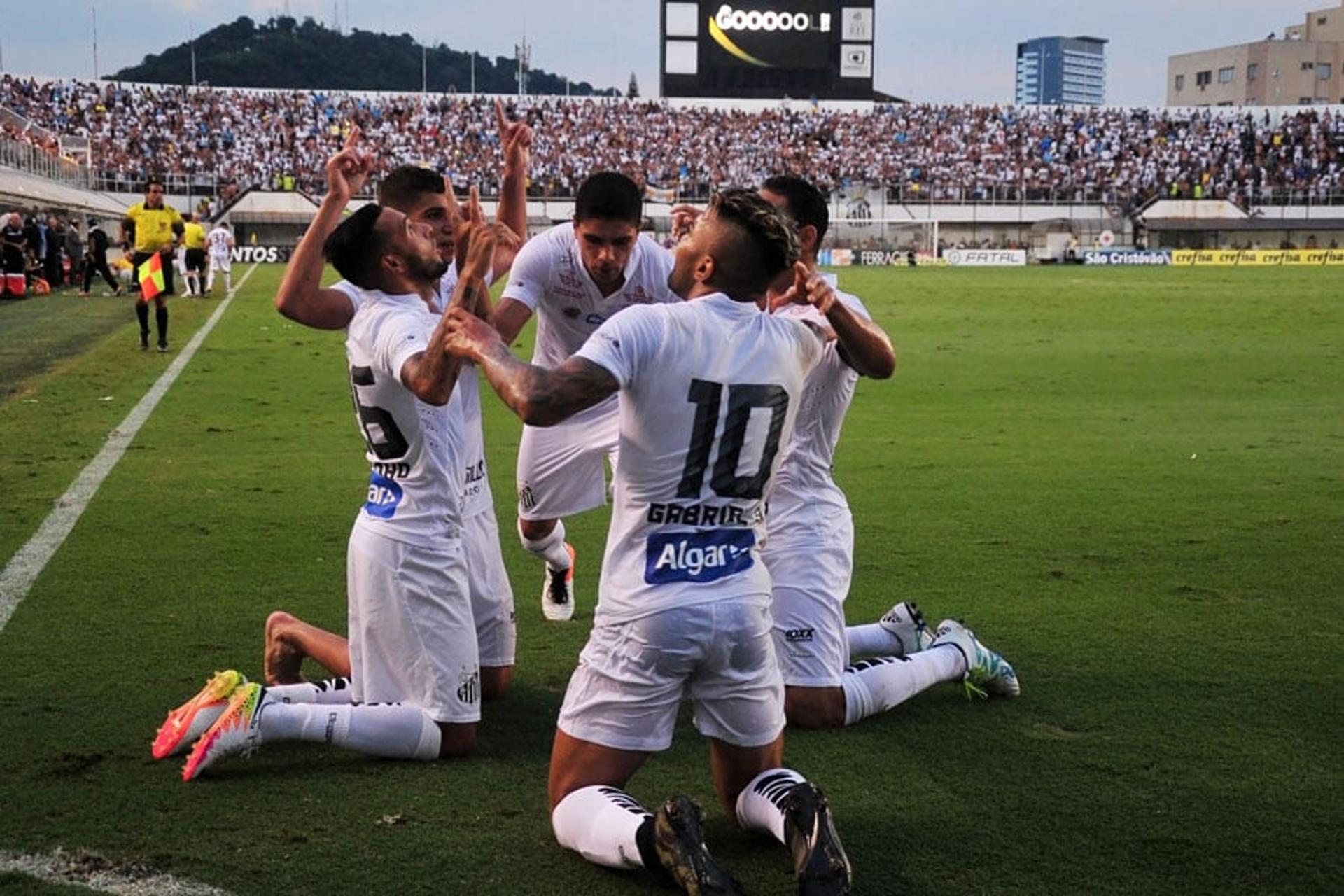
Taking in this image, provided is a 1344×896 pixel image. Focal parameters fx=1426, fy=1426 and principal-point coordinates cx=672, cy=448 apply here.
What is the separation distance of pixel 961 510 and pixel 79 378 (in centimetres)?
1162

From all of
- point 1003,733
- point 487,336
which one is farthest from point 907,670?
point 487,336

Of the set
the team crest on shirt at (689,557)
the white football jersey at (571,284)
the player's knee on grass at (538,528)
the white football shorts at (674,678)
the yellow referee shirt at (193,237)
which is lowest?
the player's knee on grass at (538,528)

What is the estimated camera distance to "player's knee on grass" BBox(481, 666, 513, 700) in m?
5.62

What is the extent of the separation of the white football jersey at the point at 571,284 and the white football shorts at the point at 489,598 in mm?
1465

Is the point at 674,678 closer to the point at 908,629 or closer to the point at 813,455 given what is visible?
the point at 813,455

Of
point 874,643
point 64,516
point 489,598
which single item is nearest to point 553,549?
point 489,598

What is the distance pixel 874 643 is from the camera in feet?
20.0

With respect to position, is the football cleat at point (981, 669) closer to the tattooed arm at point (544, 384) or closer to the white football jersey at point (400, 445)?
the white football jersey at point (400, 445)

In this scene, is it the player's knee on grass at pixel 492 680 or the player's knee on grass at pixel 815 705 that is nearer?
the player's knee on grass at pixel 815 705

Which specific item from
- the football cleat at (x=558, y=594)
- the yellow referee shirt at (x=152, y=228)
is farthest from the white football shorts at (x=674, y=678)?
the yellow referee shirt at (x=152, y=228)

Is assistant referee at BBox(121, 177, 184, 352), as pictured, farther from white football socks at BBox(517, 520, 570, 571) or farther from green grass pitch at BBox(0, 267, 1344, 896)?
white football socks at BBox(517, 520, 570, 571)

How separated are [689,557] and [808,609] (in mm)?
1472

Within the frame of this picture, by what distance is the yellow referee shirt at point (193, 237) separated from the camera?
104 ft

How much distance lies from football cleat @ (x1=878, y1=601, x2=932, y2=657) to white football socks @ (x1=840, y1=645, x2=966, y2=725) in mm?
327
